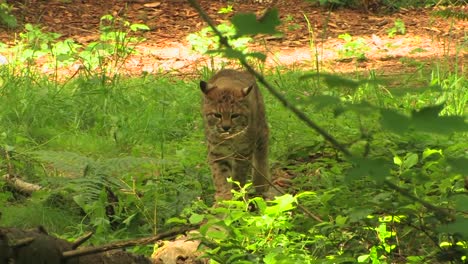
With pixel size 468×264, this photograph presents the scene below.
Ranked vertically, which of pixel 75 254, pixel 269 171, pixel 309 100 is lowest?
pixel 269 171

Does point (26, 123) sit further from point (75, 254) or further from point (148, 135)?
point (75, 254)

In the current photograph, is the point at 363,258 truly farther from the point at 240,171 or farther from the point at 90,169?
the point at 240,171

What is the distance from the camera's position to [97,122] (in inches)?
304

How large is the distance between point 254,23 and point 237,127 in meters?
4.72

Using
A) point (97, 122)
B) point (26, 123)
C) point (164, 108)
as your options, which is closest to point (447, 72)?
point (164, 108)

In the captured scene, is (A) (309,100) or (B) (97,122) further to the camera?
(B) (97,122)

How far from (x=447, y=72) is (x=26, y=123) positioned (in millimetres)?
3774

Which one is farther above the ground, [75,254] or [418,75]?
[75,254]

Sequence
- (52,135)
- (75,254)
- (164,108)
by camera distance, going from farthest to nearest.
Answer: (164,108) < (52,135) < (75,254)

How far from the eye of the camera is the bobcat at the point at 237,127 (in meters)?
6.34

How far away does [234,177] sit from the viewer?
20.2ft

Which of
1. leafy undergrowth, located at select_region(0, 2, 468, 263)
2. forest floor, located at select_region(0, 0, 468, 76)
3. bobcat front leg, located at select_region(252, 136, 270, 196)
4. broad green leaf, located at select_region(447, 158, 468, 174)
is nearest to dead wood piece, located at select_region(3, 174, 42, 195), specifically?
leafy undergrowth, located at select_region(0, 2, 468, 263)

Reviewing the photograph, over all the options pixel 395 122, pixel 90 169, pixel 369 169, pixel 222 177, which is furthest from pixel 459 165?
pixel 222 177

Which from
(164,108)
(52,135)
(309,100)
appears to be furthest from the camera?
(164,108)
